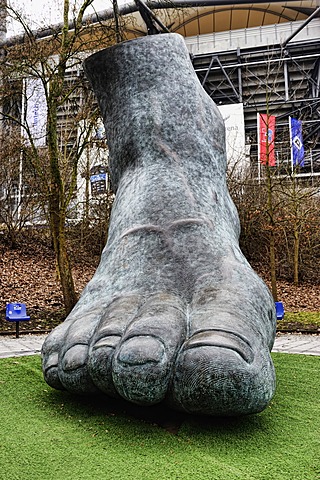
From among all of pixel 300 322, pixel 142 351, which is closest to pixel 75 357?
pixel 142 351

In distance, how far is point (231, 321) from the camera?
118 inches

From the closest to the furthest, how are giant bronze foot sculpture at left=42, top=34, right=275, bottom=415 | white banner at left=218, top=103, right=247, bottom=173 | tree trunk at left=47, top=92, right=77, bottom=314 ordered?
1. giant bronze foot sculpture at left=42, top=34, right=275, bottom=415
2. tree trunk at left=47, top=92, right=77, bottom=314
3. white banner at left=218, top=103, right=247, bottom=173

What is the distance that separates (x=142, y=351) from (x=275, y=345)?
536 centimetres

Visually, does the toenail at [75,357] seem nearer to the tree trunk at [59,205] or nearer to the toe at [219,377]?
the toe at [219,377]

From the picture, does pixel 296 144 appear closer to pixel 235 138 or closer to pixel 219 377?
pixel 235 138

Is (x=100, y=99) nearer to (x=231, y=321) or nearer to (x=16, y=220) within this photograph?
(x=231, y=321)

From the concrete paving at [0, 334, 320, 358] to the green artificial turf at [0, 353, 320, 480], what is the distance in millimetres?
2888

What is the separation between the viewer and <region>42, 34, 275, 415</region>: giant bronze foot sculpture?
280cm

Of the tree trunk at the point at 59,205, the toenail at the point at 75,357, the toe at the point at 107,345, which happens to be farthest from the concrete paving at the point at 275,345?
the toe at the point at 107,345

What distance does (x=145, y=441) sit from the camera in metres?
2.85

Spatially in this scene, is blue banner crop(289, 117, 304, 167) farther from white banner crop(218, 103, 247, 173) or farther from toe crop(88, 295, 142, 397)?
toe crop(88, 295, 142, 397)

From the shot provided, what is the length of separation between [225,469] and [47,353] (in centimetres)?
157

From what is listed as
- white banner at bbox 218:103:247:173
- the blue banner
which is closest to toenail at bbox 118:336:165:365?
the blue banner

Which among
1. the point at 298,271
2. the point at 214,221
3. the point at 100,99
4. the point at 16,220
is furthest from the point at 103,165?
the point at 214,221
